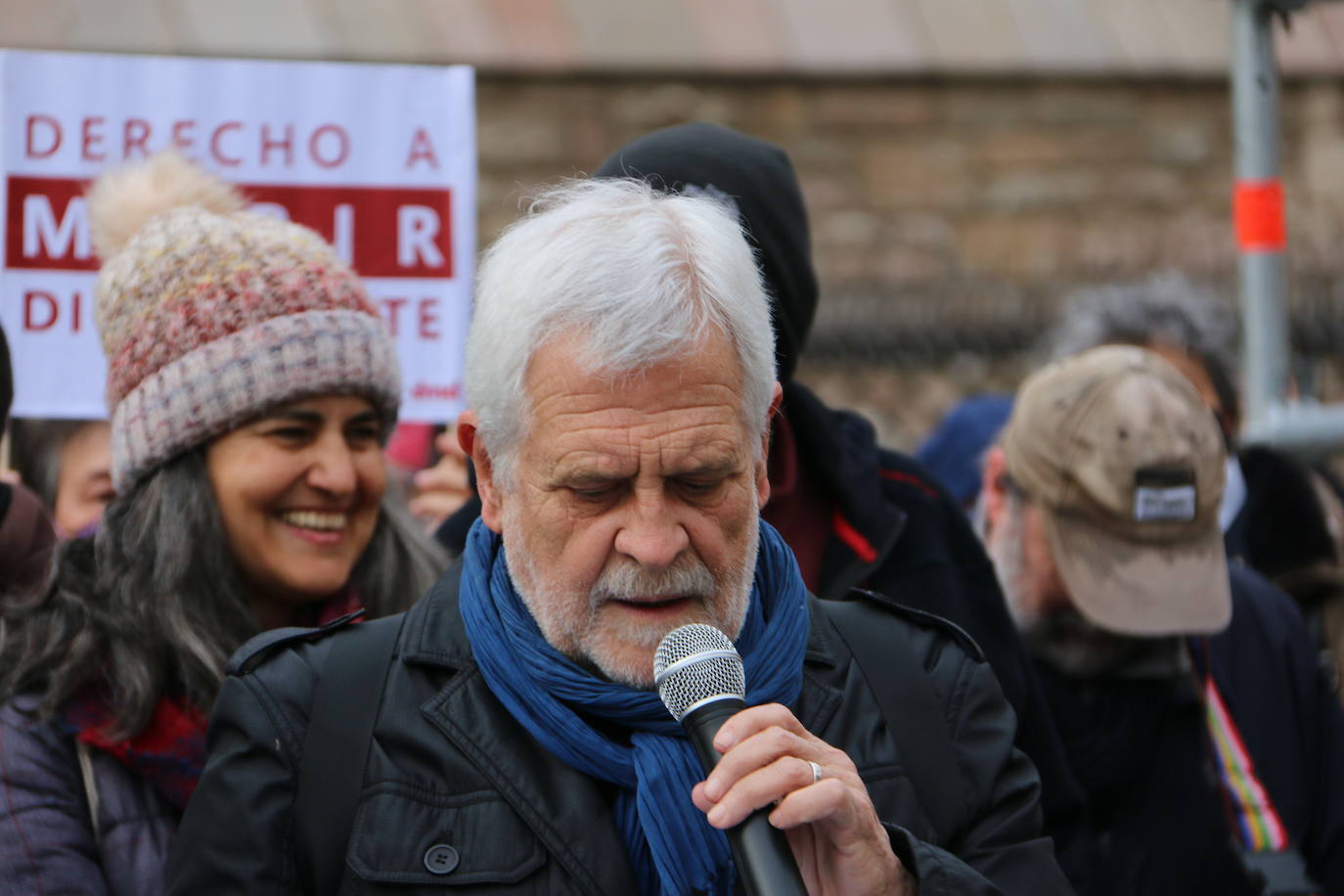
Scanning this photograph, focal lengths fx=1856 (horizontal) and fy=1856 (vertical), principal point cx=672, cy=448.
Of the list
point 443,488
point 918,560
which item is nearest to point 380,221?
point 443,488

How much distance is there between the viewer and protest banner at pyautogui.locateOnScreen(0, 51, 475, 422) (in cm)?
399

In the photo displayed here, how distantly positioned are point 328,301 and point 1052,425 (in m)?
1.55

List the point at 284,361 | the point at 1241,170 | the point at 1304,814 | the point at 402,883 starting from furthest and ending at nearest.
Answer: the point at 1241,170 < the point at 1304,814 < the point at 284,361 < the point at 402,883

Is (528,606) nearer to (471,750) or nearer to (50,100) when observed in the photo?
(471,750)

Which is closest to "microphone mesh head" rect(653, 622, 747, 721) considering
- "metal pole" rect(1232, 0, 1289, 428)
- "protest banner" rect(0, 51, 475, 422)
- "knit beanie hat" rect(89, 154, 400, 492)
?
"knit beanie hat" rect(89, 154, 400, 492)

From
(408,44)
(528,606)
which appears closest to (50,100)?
(528,606)

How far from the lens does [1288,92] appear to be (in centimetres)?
1017

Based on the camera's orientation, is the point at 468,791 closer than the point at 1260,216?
Yes

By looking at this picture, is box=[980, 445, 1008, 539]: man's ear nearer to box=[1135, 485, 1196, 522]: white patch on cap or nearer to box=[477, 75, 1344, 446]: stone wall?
box=[1135, 485, 1196, 522]: white patch on cap

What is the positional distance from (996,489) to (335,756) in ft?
7.00

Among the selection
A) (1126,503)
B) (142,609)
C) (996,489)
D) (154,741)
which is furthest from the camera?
(996,489)

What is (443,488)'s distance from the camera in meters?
4.54

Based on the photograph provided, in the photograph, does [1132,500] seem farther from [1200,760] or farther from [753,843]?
[753,843]

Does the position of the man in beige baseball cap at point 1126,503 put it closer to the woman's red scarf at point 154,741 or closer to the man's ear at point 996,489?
the man's ear at point 996,489
